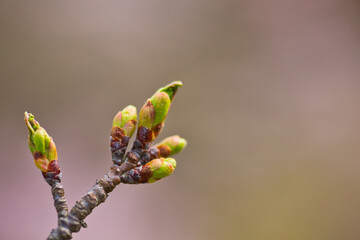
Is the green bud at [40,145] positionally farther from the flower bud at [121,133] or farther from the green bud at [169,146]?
the green bud at [169,146]

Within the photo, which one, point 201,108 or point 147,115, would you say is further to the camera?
point 201,108

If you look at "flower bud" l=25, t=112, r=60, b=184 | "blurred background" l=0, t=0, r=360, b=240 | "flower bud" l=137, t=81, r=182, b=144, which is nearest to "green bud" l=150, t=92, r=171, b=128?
"flower bud" l=137, t=81, r=182, b=144

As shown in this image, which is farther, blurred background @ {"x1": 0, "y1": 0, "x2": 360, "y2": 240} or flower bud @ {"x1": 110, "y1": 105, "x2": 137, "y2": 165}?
blurred background @ {"x1": 0, "y1": 0, "x2": 360, "y2": 240}

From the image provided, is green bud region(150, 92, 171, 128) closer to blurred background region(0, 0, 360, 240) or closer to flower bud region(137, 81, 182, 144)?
flower bud region(137, 81, 182, 144)

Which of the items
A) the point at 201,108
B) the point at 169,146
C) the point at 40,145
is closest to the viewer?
the point at 40,145

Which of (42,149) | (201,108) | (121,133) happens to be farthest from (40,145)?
(201,108)

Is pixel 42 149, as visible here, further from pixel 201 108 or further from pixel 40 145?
pixel 201 108

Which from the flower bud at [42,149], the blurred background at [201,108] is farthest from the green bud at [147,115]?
the blurred background at [201,108]
